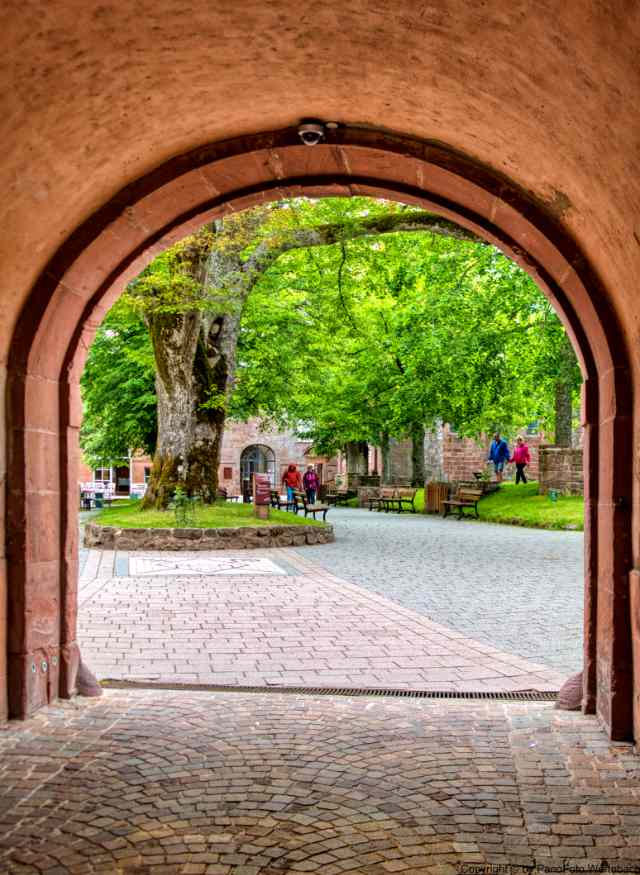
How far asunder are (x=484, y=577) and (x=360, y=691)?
20.1ft

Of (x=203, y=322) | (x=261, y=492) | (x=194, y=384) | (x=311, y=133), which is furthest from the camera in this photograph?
(x=203, y=322)

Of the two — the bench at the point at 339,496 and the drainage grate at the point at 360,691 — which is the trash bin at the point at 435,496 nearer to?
the bench at the point at 339,496

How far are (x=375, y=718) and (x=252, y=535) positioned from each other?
1056 cm

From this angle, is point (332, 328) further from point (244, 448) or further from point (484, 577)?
point (244, 448)

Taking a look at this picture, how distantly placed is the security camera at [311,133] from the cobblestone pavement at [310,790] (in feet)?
10.7

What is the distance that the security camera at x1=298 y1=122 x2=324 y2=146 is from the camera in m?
4.80

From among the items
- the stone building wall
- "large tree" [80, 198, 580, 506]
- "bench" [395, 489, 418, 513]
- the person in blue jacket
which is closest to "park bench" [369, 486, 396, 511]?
"bench" [395, 489, 418, 513]

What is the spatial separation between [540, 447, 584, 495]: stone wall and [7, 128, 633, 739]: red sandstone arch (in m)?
19.2

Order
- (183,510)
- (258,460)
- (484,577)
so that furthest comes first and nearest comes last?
(258,460)
(183,510)
(484,577)

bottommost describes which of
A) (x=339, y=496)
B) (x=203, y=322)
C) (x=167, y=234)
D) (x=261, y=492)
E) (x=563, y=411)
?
(x=339, y=496)

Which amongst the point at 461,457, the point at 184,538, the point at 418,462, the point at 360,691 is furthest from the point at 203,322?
the point at 461,457

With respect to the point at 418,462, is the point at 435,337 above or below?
above

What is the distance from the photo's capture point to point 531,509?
22641 mm

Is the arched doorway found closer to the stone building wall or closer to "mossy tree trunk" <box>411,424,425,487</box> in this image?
the stone building wall
